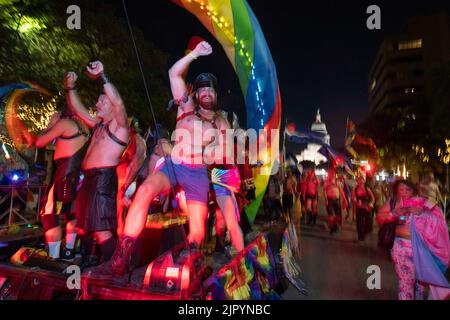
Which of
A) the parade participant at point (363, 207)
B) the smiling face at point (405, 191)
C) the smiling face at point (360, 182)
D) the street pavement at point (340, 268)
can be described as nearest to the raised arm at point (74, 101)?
the street pavement at point (340, 268)

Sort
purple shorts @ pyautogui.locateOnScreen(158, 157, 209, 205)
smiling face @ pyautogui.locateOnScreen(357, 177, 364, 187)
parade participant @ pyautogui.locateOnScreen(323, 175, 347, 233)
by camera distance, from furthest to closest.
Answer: parade participant @ pyautogui.locateOnScreen(323, 175, 347, 233), smiling face @ pyautogui.locateOnScreen(357, 177, 364, 187), purple shorts @ pyautogui.locateOnScreen(158, 157, 209, 205)

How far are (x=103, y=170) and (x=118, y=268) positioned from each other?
1.12 meters

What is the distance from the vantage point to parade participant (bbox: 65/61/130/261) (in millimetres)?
3469

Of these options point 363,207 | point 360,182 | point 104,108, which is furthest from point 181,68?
point 360,182

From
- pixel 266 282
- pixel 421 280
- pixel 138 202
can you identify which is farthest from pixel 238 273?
pixel 421 280

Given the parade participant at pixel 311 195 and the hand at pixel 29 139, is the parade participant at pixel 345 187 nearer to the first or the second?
the parade participant at pixel 311 195

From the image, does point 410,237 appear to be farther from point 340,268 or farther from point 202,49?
point 202,49

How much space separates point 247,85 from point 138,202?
1.58 metres

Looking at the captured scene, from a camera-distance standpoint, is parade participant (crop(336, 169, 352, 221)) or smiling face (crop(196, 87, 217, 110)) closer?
smiling face (crop(196, 87, 217, 110))

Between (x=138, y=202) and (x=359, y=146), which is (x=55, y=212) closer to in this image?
(x=138, y=202)

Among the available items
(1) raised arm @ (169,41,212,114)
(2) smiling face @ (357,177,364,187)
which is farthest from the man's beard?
(2) smiling face @ (357,177,364,187)

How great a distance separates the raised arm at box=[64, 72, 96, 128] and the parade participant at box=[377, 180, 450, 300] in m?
3.49

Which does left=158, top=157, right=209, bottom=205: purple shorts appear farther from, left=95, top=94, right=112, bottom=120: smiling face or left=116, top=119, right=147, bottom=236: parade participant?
left=116, top=119, right=147, bottom=236: parade participant

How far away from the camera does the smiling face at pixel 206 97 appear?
3.55 metres
